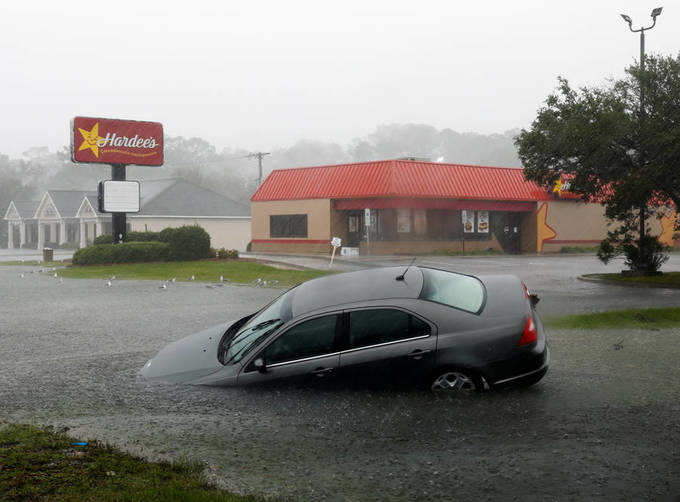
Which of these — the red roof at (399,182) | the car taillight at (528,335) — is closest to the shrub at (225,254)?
the red roof at (399,182)

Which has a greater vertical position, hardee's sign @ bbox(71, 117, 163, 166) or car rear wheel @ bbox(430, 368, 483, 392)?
hardee's sign @ bbox(71, 117, 163, 166)

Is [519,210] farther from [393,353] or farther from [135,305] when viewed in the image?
[393,353]

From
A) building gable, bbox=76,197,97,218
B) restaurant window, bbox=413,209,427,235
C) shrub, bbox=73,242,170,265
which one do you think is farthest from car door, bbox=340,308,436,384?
building gable, bbox=76,197,97,218

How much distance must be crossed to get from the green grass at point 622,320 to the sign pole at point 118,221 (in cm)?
2558

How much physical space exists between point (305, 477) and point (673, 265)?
29486 mm

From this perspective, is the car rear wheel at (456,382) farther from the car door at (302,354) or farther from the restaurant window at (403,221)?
the restaurant window at (403,221)

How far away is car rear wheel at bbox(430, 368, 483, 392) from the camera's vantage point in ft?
22.9

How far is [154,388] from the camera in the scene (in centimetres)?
789

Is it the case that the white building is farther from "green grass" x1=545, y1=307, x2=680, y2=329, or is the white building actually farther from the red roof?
"green grass" x1=545, y1=307, x2=680, y2=329

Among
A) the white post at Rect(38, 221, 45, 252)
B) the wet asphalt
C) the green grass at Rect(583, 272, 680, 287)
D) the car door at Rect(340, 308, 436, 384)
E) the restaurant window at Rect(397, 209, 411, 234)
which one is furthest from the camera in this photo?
the white post at Rect(38, 221, 45, 252)

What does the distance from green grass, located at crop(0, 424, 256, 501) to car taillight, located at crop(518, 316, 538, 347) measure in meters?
3.38

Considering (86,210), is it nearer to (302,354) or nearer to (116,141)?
(116,141)

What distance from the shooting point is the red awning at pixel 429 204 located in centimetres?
4028

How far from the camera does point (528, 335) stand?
6.98 metres
